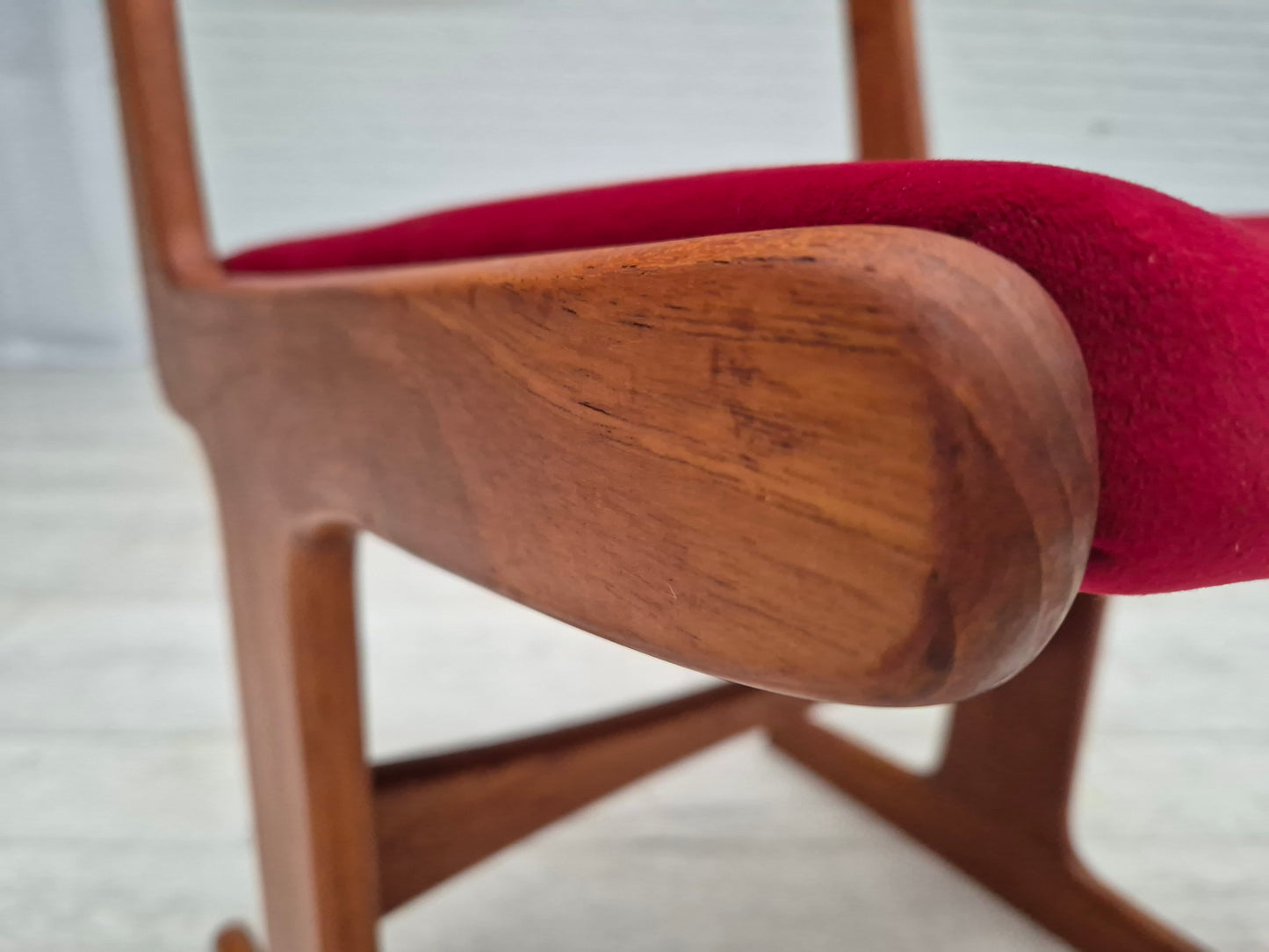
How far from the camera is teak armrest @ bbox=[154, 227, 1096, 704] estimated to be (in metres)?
0.14

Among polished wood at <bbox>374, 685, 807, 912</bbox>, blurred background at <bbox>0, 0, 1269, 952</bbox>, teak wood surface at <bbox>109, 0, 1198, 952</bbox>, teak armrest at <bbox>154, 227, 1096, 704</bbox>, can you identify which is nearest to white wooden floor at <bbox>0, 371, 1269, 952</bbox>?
blurred background at <bbox>0, 0, 1269, 952</bbox>

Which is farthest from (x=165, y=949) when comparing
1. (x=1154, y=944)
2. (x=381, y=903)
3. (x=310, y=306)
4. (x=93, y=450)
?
(x=93, y=450)

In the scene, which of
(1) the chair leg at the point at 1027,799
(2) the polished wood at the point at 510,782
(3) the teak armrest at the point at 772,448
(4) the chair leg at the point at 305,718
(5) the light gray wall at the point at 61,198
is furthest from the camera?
(5) the light gray wall at the point at 61,198

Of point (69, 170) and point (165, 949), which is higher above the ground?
point (69, 170)

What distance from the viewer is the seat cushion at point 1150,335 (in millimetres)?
158

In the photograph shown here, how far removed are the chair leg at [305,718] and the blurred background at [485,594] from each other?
0.70ft

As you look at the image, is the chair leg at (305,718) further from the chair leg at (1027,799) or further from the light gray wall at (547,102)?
the light gray wall at (547,102)

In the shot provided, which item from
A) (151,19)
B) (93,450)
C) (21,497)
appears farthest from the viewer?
(93,450)

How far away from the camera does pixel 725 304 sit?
0.54ft

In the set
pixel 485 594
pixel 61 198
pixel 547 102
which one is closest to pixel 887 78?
pixel 485 594

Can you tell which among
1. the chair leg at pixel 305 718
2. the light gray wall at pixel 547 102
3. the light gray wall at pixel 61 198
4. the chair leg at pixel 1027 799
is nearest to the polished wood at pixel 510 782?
the chair leg at pixel 305 718

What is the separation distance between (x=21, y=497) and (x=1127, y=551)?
173cm

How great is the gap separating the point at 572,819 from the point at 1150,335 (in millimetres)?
666

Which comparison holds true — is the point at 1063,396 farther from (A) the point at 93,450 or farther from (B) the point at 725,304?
(A) the point at 93,450
